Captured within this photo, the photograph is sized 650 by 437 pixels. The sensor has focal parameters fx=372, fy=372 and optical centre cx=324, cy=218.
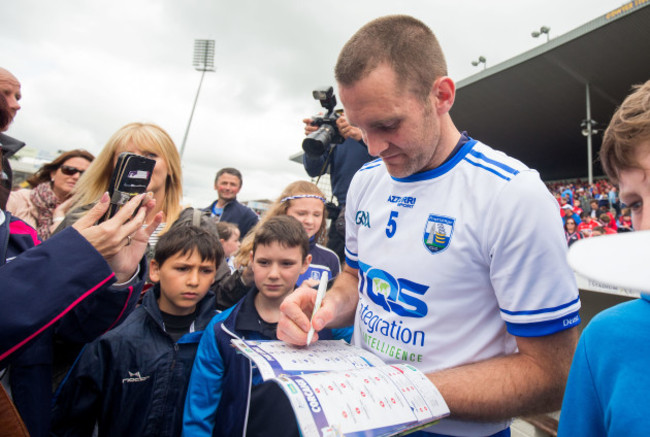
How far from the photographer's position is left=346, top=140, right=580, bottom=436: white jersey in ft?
3.18

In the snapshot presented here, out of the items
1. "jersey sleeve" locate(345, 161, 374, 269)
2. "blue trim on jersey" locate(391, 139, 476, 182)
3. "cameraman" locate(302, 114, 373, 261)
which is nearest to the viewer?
"blue trim on jersey" locate(391, 139, 476, 182)

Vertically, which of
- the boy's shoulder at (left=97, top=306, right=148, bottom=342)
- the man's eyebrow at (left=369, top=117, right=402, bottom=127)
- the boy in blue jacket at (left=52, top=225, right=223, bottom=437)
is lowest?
the boy in blue jacket at (left=52, top=225, right=223, bottom=437)

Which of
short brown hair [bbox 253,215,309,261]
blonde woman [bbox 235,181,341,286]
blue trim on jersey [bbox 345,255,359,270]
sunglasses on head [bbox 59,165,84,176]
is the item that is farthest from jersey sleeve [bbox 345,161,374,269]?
sunglasses on head [bbox 59,165,84,176]

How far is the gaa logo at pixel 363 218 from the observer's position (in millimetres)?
1366

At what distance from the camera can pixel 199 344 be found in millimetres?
1991

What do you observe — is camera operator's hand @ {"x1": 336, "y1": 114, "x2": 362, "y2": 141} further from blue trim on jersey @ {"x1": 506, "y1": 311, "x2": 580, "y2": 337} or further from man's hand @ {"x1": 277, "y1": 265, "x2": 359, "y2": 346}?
blue trim on jersey @ {"x1": 506, "y1": 311, "x2": 580, "y2": 337}

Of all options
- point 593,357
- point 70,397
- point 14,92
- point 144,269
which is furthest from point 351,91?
point 14,92

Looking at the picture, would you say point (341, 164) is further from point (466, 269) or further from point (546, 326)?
point (546, 326)

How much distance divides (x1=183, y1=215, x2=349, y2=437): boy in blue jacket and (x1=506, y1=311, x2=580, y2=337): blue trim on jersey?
837mm

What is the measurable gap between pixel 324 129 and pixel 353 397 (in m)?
2.03

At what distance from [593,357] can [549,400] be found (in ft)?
1.00

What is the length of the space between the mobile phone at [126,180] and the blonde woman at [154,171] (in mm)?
643

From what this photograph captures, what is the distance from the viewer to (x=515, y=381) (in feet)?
3.13

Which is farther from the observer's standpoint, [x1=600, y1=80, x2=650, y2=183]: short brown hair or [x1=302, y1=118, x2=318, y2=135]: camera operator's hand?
[x1=302, y1=118, x2=318, y2=135]: camera operator's hand
